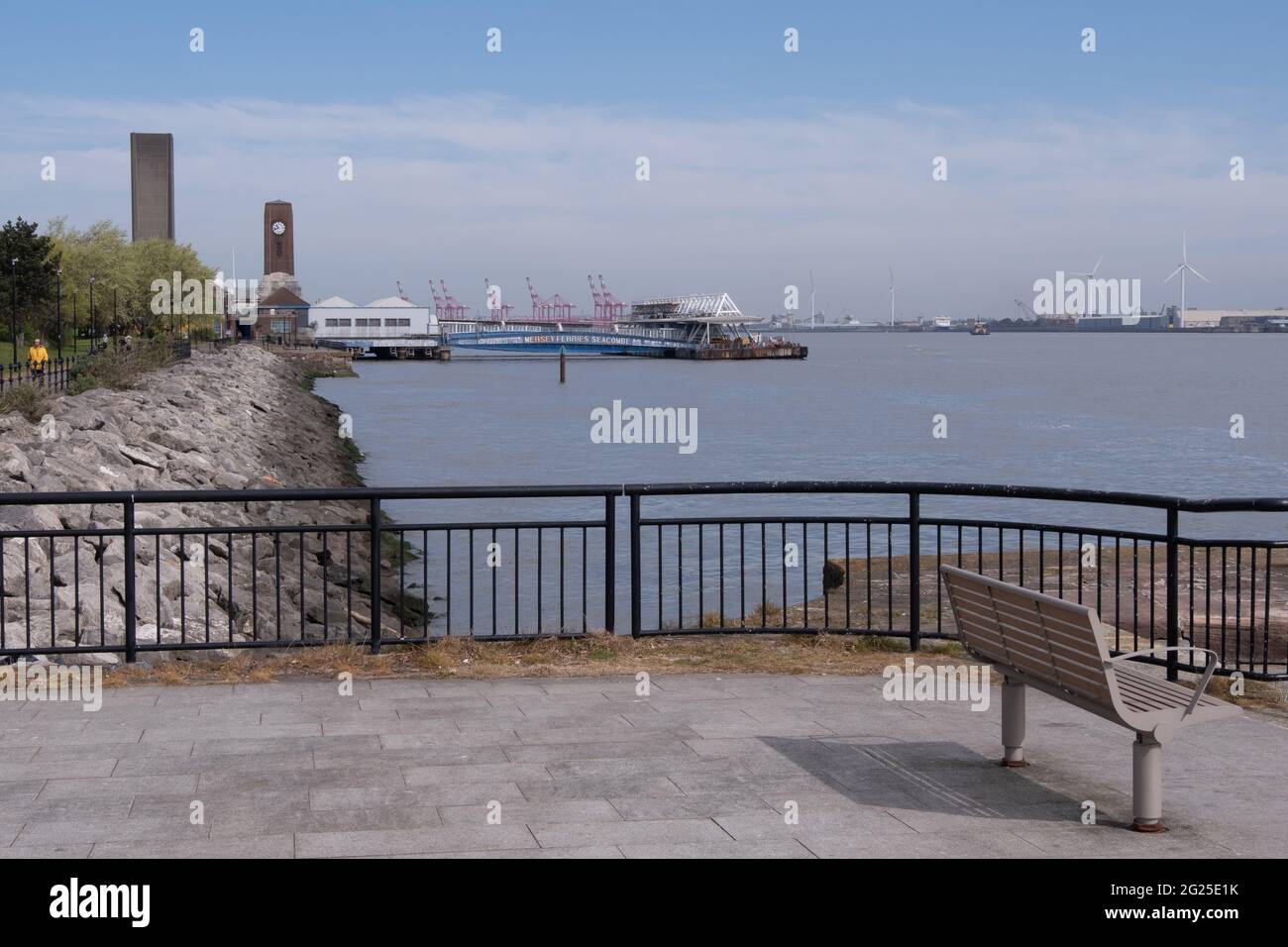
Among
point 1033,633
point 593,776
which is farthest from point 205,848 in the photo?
point 1033,633

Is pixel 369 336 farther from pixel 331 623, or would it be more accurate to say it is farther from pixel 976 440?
pixel 331 623

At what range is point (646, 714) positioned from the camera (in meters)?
8.73

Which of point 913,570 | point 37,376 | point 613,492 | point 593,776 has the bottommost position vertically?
point 593,776

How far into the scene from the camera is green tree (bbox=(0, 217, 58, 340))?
6725 centimetres

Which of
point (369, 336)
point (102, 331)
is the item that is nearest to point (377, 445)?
point (102, 331)

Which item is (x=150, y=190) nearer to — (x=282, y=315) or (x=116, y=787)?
(x=282, y=315)

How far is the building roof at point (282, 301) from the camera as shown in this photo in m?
186

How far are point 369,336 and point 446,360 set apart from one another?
10700mm

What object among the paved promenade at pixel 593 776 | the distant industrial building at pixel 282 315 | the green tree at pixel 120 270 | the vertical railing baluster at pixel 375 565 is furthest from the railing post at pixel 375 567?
the distant industrial building at pixel 282 315

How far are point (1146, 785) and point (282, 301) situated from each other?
19055 centimetres

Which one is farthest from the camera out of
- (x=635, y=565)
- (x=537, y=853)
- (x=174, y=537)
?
(x=174, y=537)

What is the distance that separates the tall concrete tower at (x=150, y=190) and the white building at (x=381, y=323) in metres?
26.6

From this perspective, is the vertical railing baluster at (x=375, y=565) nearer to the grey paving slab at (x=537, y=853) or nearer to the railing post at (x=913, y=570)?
the railing post at (x=913, y=570)

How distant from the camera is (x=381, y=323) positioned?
623 feet
